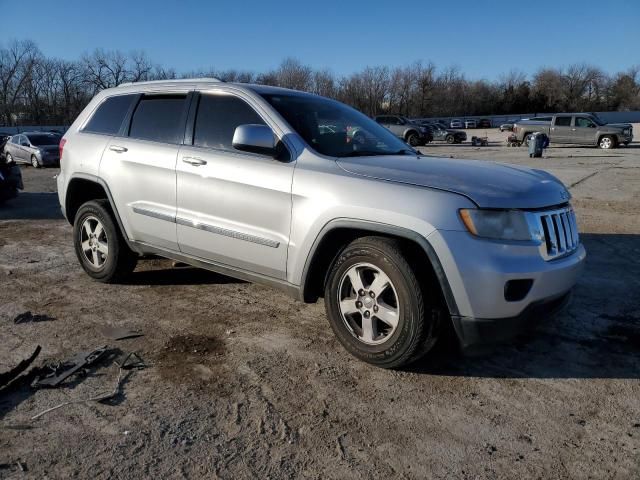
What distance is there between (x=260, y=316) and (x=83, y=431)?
6.04 ft

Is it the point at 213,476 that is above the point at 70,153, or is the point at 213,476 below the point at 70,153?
below

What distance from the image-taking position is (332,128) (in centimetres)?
412

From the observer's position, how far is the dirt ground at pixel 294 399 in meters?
2.44

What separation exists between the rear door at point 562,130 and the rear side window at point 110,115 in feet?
94.8

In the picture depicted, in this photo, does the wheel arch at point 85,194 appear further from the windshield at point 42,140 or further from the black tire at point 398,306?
the windshield at point 42,140

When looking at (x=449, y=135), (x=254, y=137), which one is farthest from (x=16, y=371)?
(x=449, y=135)

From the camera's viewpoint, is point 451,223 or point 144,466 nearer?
point 144,466

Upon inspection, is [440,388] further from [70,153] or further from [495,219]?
[70,153]

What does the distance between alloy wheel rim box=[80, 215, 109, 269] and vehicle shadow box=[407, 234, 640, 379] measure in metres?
3.21

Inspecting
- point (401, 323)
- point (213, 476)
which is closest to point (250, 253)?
point (401, 323)

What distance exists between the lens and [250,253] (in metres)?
3.83

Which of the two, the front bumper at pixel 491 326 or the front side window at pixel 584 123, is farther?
the front side window at pixel 584 123

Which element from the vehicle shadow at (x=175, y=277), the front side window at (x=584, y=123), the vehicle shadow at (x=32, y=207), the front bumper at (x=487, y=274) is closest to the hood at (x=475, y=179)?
the front bumper at (x=487, y=274)

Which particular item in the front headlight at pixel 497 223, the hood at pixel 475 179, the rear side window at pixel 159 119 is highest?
the rear side window at pixel 159 119
